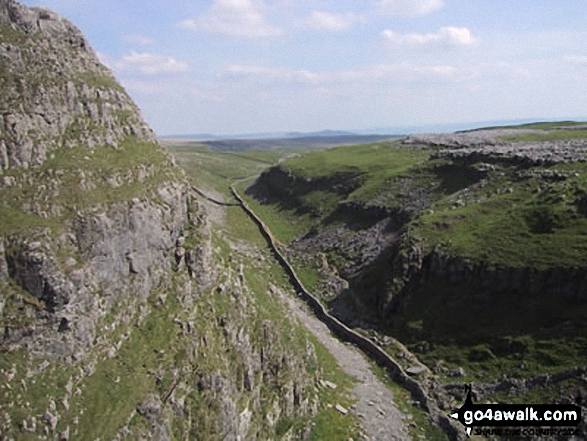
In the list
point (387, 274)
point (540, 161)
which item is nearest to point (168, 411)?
point (387, 274)

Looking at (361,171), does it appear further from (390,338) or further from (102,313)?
Result: (102,313)

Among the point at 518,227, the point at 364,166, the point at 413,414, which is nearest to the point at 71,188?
the point at 413,414

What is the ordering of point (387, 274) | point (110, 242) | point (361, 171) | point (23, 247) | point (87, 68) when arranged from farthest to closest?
1. point (361, 171)
2. point (387, 274)
3. point (87, 68)
4. point (110, 242)
5. point (23, 247)

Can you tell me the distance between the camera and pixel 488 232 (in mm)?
62406

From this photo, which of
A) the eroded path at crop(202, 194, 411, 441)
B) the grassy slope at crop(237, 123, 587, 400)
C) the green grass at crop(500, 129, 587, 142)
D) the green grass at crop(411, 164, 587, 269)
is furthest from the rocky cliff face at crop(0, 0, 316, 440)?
the green grass at crop(500, 129, 587, 142)

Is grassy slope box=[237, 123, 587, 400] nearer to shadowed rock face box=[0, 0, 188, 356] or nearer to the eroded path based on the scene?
the eroded path

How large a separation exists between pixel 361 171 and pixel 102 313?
297 ft

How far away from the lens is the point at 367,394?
1962 inches

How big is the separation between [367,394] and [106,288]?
27540mm

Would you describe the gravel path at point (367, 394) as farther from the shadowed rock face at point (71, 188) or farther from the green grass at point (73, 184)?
the green grass at point (73, 184)

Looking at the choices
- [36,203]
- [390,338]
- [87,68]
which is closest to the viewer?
[36,203]

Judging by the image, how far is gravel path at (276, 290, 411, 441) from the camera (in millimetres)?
44594

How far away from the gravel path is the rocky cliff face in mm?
5330

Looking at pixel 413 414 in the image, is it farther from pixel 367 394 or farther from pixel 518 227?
pixel 518 227
